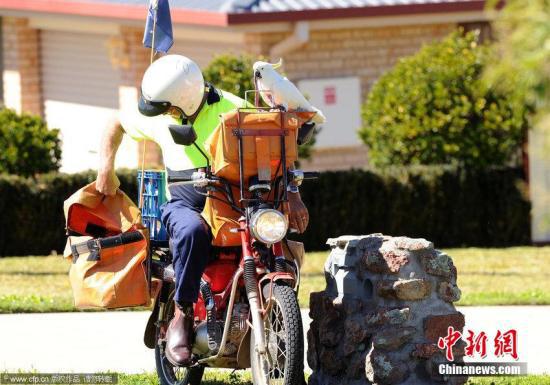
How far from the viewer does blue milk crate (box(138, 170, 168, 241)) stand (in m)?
7.23

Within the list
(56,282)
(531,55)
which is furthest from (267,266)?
(56,282)

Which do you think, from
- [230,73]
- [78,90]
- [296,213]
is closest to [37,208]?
[230,73]

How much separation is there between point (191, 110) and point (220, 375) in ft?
5.61

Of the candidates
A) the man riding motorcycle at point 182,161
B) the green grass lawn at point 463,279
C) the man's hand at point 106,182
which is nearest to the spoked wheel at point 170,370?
the man riding motorcycle at point 182,161

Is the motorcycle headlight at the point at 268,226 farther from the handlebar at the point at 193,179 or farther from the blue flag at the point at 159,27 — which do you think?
the blue flag at the point at 159,27

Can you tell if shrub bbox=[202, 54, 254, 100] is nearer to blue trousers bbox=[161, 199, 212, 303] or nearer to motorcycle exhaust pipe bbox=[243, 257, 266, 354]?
blue trousers bbox=[161, 199, 212, 303]

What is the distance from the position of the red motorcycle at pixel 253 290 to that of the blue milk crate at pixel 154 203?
53 centimetres

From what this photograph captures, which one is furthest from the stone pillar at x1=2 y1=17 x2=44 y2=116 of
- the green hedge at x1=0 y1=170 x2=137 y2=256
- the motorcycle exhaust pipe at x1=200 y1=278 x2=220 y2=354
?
the motorcycle exhaust pipe at x1=200 y1=278 x2=220 y2=354

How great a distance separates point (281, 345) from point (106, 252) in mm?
1189

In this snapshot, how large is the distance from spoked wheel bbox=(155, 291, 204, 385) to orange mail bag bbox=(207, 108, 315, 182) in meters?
0.97

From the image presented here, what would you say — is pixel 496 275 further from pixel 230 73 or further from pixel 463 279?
pixel 230 73

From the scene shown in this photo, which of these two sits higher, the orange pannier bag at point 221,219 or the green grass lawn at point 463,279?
the orange pannier bag at point 221,219

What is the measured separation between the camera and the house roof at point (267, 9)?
15.2 meters

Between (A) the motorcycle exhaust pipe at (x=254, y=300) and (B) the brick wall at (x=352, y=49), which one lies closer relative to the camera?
(A) the motorcycle exhaust pipe at (x=254, y=300)
